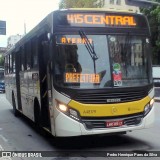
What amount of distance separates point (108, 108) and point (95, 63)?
99 cm

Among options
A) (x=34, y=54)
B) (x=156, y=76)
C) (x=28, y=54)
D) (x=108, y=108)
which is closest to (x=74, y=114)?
(x=108, y=108)

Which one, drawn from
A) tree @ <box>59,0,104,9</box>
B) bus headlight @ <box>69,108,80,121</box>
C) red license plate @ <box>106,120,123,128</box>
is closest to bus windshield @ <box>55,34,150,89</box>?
Answer: bus headlight @ <box>69,108,80,121</box>

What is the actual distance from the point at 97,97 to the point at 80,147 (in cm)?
148

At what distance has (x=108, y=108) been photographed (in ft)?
27.8

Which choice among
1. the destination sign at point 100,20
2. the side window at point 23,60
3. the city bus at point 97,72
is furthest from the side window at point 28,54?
the destination sign at point 100,20

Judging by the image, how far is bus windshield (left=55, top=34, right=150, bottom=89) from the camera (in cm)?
848

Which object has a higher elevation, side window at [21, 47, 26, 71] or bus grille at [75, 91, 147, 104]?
side window at [21, 47, 26, 71]

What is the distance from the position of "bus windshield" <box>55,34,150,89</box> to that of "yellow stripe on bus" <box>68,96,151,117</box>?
0.40 m

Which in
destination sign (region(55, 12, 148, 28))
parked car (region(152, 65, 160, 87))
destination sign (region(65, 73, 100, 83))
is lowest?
parked car (region(152, 65, 160, 87))

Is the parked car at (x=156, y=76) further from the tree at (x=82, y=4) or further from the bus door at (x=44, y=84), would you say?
the bus door at (x=44, y=84)

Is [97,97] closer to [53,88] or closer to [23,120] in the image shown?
[53,88]

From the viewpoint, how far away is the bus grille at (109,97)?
8391mm

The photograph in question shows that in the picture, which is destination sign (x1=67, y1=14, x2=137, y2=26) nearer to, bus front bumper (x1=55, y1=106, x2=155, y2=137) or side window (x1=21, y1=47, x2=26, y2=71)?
bus front bumper (x1=55, y1=106, x2=155, y2=137)

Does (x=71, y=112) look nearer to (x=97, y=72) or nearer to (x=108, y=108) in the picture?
(x=108, y=108)
